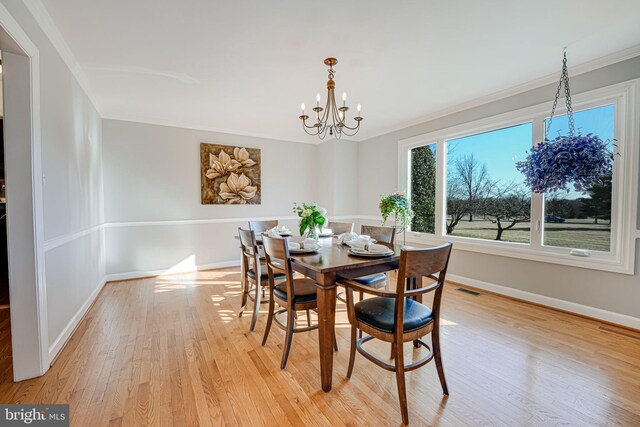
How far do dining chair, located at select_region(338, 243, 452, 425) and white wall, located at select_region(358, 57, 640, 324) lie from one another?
2.22 m

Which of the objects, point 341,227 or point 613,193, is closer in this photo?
point 613,193

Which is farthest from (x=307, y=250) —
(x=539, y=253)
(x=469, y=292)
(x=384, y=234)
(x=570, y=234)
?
(x=570, y=234)

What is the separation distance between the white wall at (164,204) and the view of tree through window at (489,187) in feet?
10.7

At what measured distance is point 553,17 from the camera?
2.04 metres

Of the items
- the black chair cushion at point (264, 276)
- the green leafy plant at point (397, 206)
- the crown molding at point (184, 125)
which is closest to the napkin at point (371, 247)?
the black chair cushion at point (264, 276)

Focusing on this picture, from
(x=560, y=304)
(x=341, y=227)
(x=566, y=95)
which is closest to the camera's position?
(x=566, y=95)

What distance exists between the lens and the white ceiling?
1952 mm

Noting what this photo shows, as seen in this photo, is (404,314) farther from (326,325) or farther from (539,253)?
(539,253)

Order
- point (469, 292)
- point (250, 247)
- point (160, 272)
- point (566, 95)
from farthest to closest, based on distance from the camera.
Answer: point (160, 272) < point (469, 292) < point (566, 95) < point (250, 247)

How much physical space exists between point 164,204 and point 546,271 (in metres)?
5.34

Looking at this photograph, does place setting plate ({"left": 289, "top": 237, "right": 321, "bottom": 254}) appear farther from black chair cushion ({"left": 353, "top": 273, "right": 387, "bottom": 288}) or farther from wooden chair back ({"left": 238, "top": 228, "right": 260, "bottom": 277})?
black chair cushion ({"left": 353, "top": 273, "right": 387, "bottom": 288})

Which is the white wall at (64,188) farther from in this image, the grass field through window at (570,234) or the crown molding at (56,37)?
the grass field through window at (570,234)

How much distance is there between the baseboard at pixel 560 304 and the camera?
2545 millimetres

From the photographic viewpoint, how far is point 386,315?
1.62 m
